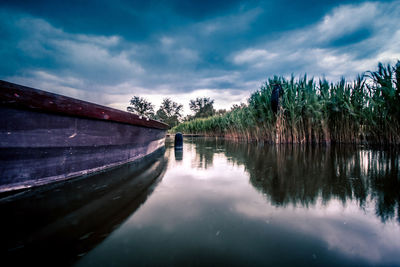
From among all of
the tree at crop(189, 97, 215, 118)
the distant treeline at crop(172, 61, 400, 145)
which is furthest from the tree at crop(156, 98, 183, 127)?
the distant treeline at crop(172, 61, 400, 145)

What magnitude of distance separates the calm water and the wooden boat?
0.94ft

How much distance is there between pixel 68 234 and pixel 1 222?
0.40 m

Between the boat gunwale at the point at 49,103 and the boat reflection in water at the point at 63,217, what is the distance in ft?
1.96

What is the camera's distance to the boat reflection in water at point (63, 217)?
1.86 feet

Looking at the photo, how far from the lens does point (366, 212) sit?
2.70ft

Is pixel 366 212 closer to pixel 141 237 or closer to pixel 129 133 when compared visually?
pixel 141 237

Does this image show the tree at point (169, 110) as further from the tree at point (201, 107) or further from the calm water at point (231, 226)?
the calm water at point (231, 226)

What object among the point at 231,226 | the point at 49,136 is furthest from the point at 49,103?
the point at 231,226

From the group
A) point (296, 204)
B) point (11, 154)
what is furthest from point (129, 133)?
point (296, 204)

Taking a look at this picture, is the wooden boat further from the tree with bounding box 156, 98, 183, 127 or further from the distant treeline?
the tree with bounding box 156, 98, 183, 127

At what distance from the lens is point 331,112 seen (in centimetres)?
450

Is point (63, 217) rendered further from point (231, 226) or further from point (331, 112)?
point (331, 112)

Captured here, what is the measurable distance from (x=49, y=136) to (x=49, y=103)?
0.26m

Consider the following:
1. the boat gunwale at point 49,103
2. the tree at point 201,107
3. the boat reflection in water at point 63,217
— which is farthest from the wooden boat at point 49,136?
the tree at point 201,107
